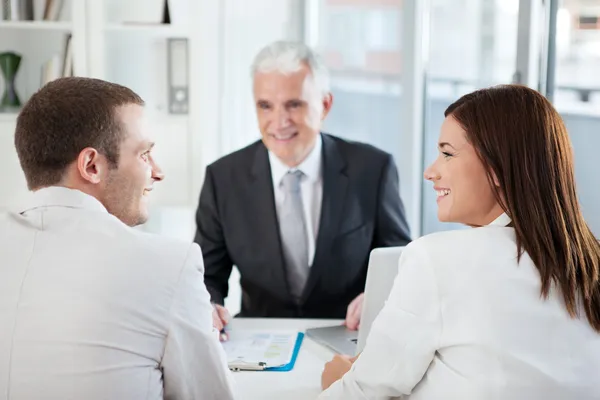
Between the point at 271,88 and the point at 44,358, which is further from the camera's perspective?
the point at 271,88

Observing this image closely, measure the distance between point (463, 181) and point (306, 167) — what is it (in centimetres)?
120

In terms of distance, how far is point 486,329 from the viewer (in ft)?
4.32

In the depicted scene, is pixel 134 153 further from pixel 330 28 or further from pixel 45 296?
pixel 330 28

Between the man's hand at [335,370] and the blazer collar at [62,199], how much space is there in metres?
0.59

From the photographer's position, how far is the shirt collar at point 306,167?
263 centimetres

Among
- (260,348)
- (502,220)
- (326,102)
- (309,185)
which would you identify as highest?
(326,102)

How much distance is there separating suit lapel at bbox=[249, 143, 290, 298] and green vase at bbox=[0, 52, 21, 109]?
1520 millimetres

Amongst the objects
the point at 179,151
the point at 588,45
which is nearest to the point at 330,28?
the point at 179,151

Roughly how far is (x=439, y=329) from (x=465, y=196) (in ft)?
0.87

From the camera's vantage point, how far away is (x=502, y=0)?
3344 mm

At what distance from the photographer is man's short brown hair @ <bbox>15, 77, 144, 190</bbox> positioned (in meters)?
1.47

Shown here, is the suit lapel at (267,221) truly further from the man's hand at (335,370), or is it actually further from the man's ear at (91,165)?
the man's ear at (91,165)

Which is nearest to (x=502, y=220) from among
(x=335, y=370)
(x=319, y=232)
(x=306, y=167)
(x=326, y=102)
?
(x=335, y=370)

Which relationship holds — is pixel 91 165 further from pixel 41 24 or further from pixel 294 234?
pixel 41 24
